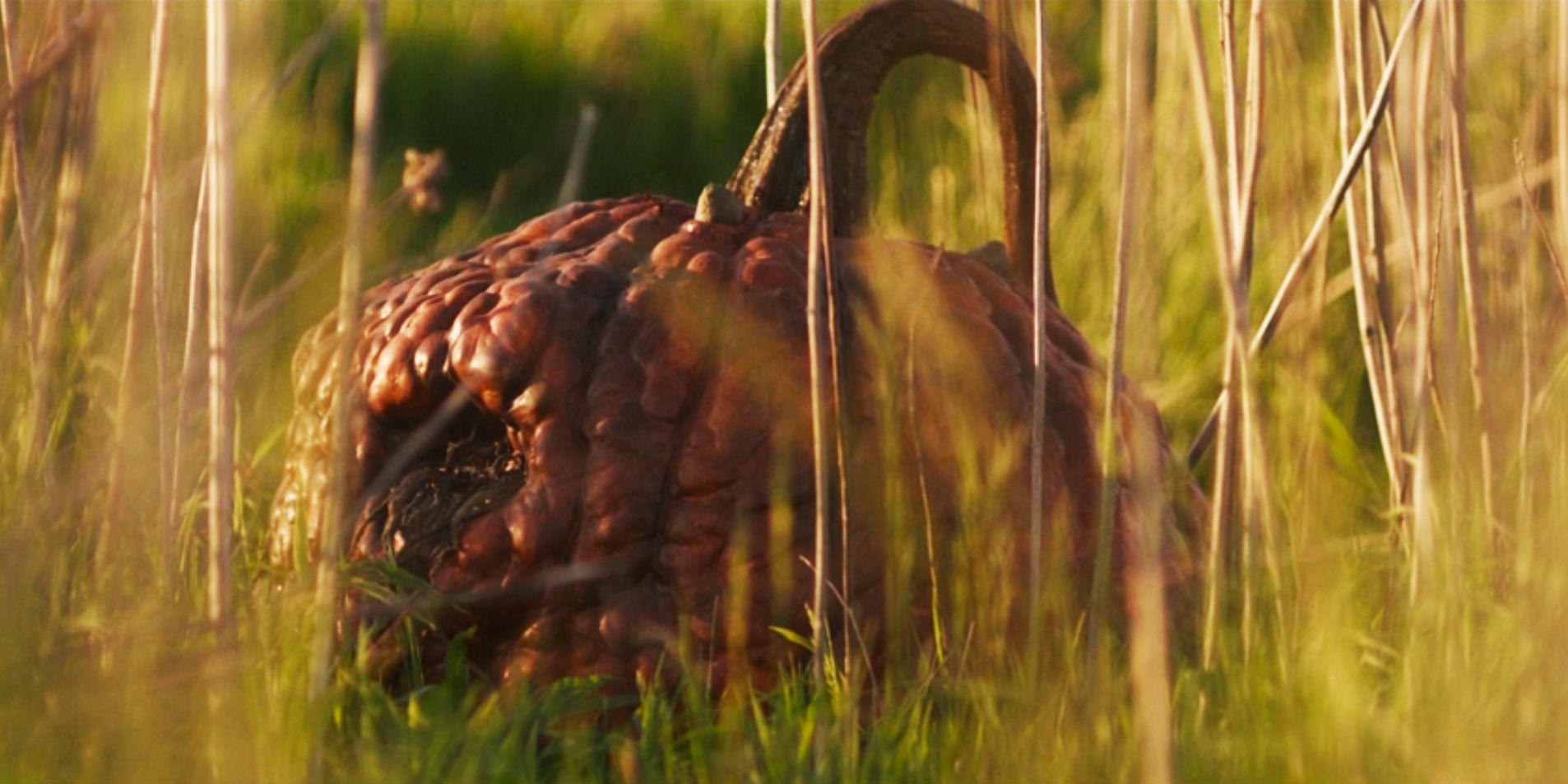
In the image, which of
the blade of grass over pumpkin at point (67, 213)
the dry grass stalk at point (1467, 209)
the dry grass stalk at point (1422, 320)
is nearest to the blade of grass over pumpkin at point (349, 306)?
the blade of grass over pumpkin at point (67, 213)

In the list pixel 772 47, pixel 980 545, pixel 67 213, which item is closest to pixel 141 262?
pixel 67 213

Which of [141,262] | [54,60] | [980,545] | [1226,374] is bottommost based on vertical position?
[980,545]

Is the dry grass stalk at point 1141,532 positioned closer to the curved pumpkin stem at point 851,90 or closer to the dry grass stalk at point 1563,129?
the curved pumpkin stem at point 851,90

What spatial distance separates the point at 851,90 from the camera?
1.69 meters

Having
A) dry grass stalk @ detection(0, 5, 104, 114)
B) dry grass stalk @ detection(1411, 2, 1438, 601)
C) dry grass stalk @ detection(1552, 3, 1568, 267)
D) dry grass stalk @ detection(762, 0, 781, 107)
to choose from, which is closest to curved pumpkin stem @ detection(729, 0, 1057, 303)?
dry grass stalk @ detection(762, 0, 781, 107)

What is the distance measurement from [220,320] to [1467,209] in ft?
3.44

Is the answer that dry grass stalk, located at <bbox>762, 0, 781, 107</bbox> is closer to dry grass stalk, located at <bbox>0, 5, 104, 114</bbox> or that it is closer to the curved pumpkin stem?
the curved pumpkin stem

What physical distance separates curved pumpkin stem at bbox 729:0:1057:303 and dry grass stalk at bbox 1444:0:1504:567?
36 cm

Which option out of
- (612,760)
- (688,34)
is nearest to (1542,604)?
(612,760)

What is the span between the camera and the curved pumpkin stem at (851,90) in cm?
167

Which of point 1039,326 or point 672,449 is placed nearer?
point 1039,326

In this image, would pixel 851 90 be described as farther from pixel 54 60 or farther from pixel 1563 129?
pixel 54 60

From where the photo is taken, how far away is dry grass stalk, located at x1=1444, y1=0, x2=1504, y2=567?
156cm

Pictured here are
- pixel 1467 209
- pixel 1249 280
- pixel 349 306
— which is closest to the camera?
pixel 349 306
